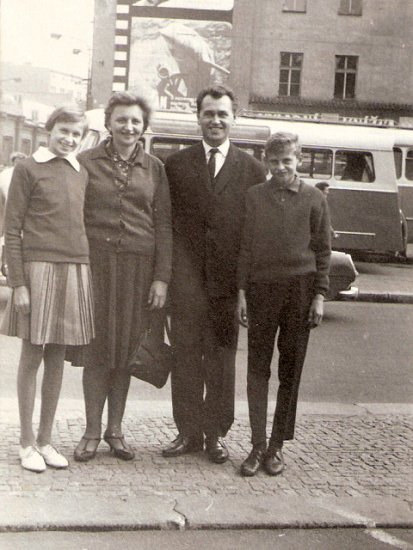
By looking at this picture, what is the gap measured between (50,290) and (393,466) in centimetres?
200

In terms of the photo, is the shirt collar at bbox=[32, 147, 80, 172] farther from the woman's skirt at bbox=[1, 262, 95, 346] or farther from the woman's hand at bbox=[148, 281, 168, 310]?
the woman's hand at bbox=[148, 281, 168, 310]

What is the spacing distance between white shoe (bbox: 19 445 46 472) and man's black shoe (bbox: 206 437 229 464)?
87 centimetres

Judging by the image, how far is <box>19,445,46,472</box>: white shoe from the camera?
3.83 metres

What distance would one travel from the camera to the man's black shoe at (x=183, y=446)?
422 cm

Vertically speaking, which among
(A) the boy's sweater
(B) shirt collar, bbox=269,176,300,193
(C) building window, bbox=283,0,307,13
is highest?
(C) building window, bbox=283,0,307,13

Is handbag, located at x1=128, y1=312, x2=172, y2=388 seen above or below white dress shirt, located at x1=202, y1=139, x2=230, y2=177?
below

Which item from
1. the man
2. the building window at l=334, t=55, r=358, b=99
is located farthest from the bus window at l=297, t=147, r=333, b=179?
the man

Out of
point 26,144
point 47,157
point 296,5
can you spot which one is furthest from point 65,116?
point 296,5

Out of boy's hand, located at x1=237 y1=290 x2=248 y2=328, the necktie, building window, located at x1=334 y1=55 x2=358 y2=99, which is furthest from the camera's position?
building window, located at x1=334 y1=55 x2=358 y2=99

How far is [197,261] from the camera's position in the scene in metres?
4.21

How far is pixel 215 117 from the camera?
4.15 meters

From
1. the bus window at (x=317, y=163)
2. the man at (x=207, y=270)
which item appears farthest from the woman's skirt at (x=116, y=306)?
the bus window at (x=317, y=163)

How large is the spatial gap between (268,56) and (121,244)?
881 inches

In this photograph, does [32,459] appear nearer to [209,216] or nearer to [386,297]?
[209,216]
